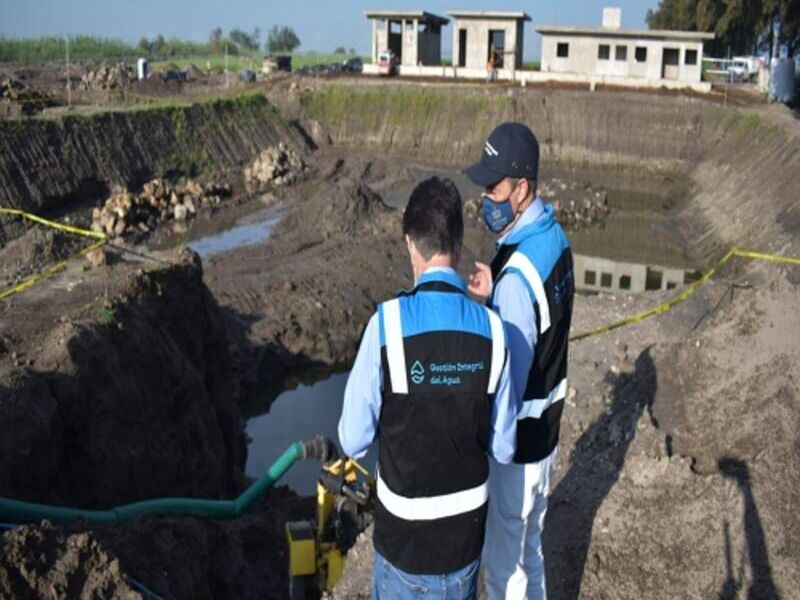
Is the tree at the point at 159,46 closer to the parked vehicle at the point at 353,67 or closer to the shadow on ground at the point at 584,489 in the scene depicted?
the parked vehicle at the point at 353,67

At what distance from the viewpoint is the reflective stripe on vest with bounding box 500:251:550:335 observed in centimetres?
409

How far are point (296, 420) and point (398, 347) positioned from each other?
443 inches

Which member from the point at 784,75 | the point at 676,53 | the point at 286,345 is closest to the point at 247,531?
the point at 286,345

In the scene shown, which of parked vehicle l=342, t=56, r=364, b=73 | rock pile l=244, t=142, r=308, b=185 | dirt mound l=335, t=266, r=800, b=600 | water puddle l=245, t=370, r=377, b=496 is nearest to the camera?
dirt mound l=335, t=266, r=800, b=600

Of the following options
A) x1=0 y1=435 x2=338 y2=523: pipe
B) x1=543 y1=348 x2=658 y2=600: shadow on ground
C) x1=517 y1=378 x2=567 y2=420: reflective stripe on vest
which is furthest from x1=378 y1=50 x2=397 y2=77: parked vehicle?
x1=517 y1=378 x2=567 y2=420: reflective stripe on vest

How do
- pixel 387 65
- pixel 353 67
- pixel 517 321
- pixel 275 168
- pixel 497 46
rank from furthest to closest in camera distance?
pixel 353 67 → pixel 497 46 → pixel 387 65 → pixel 275 168 → pixel 517 321

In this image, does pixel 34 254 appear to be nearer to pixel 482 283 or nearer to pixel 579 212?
pixel 482 283

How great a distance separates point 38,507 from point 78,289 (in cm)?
448

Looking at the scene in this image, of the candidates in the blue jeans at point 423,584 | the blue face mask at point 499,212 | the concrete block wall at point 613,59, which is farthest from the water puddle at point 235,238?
the concrete block wall at point 613,59

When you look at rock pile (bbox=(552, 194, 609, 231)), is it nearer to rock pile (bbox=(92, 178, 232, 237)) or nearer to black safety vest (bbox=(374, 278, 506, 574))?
rock pile (bbox=(92, 178, 232, 237))

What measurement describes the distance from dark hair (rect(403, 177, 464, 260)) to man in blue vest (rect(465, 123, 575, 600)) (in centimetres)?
60

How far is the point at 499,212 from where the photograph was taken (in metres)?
4.30

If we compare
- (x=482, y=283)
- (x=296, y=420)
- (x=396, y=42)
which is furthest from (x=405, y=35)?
(x=482, y=283)

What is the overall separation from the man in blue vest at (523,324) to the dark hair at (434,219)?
23.6 inches
